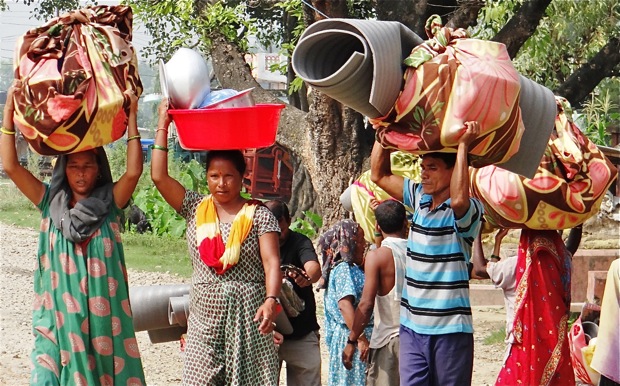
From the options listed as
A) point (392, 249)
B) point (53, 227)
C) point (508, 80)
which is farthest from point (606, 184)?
point (53, 227)

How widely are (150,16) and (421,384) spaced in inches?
320

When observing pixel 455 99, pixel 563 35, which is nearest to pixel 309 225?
pixel 563 35

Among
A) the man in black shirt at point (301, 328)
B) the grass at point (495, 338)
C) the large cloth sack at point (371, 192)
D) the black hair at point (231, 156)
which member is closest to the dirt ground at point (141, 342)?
Result: the grass at point (495, 338)

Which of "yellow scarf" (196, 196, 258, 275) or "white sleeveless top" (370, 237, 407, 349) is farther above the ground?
"yellow scarf" (196, 196, 258, 275)

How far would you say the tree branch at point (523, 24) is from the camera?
35.6 ft

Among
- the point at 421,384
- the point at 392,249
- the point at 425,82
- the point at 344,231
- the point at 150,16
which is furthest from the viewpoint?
the point at 150,16

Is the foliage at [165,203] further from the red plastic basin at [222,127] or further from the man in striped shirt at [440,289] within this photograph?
the man in striped shirt at [440,289]

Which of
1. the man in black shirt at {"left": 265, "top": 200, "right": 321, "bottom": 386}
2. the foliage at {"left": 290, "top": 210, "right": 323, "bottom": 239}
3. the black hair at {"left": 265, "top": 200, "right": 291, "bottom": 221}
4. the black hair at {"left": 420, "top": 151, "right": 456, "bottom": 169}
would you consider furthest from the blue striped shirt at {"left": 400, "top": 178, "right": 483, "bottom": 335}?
the foliage at {"left": 290, "top": 210, "right": 323, "bottom": 239}

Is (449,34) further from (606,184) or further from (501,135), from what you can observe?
(606,184)

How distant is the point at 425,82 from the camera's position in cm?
476

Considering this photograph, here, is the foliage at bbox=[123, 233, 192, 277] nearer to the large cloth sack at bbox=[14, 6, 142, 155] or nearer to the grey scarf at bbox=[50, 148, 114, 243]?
the grey scarf at bbox=[50, 148, 114, 243]

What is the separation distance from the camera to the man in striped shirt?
16.7ft

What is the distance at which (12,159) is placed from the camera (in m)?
5.24

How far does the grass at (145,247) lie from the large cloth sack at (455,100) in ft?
30.6
